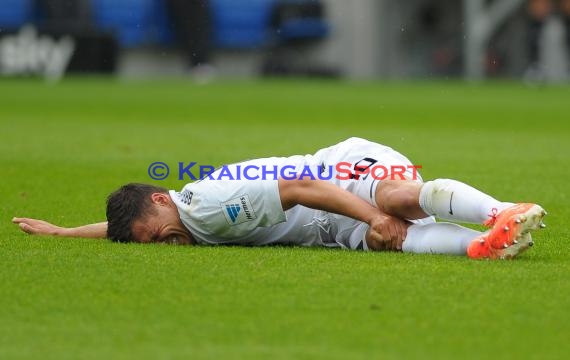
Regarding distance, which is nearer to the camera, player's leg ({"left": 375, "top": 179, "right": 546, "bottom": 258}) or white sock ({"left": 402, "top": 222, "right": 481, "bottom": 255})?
player's leg ({"left": 375, "top": 179, "right": 546, "bottom": 258})

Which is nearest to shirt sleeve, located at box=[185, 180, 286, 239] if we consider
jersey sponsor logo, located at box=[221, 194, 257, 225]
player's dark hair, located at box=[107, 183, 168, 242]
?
jersey sponsor logo, located at box=[221, 194, 257, 225]

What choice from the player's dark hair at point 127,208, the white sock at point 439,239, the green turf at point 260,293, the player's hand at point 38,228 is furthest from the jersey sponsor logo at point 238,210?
the player's hand at point 38,228

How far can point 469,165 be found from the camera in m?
10.6

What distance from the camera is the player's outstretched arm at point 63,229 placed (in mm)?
6180

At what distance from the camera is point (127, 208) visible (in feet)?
19.3

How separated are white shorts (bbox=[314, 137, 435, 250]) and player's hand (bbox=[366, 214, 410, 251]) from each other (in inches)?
3.2

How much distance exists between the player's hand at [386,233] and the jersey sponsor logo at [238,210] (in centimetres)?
54

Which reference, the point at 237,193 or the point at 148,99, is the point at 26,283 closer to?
the point at 237,193

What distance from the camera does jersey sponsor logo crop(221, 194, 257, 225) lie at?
566 cm

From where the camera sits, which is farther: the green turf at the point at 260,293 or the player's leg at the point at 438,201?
the player's leg at the point at 438,201

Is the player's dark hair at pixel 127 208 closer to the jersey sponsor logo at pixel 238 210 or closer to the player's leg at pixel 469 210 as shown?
the jersey sponsor logo at pixel 238 210

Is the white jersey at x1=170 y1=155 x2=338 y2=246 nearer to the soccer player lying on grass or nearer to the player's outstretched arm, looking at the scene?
the soccer player lying on grass

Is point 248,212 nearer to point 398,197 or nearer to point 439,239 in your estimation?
point 398,197

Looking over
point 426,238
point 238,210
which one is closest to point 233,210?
point 238,210
